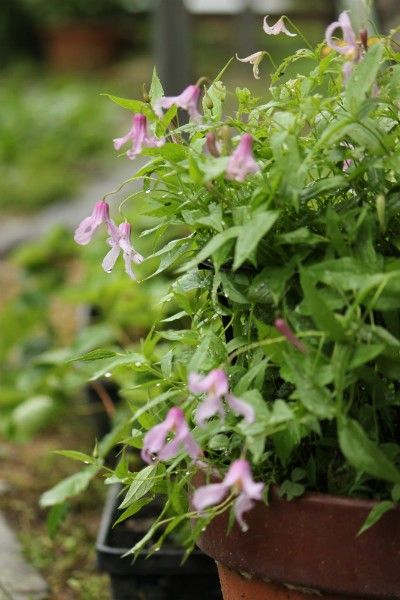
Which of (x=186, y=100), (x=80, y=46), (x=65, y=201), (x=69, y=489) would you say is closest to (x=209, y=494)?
(x=186, y=100)

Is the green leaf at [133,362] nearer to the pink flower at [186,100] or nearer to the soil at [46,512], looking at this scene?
the pink flower at [186,100]

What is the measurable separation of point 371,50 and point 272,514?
0.56 meters

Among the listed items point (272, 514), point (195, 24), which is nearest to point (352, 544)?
point (272, 514)

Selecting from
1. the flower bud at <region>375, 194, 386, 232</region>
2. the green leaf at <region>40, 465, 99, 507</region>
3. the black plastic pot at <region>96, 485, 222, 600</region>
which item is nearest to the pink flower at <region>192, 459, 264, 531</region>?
the flower bud at <region>375, 194, 386, 232</region>

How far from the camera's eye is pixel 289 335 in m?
1.32

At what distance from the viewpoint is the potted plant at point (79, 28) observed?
1139 centimetres

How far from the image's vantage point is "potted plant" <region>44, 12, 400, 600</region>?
1.31 metres

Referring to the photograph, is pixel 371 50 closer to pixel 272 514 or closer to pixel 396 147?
pixel 396 147

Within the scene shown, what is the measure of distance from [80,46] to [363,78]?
1033cm

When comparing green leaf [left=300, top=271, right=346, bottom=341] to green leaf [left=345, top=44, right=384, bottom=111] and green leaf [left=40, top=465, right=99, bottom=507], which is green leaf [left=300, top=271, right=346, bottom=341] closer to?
green leaf [left=345, top=44, right=384, bottom=111]

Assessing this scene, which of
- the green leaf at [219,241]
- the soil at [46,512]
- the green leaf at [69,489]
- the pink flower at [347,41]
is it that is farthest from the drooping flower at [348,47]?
the soil at [46,512]

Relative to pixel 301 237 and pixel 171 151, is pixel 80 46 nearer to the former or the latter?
pixel 171 151

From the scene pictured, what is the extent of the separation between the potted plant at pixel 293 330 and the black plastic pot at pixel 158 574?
2.37ft

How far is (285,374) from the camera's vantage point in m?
1.37
